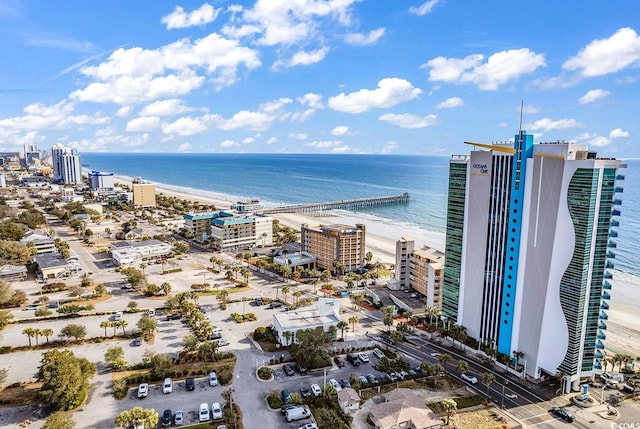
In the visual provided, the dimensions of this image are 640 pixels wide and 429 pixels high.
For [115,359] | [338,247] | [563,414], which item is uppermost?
[338,247]

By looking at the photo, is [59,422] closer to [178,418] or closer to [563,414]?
[178,418]

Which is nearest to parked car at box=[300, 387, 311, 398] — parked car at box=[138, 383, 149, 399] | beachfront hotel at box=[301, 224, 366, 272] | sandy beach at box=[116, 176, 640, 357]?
parked car at box=[138, 383, 149, 399]

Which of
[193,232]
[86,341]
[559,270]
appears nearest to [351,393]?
[559,270]

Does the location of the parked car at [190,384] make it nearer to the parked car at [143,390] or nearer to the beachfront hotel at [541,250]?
the parked car at [143,390]

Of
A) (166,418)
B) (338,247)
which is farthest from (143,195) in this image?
(166,418)

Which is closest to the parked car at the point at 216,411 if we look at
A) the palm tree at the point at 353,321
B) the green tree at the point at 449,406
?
→ the green tree at the point at 449,406
